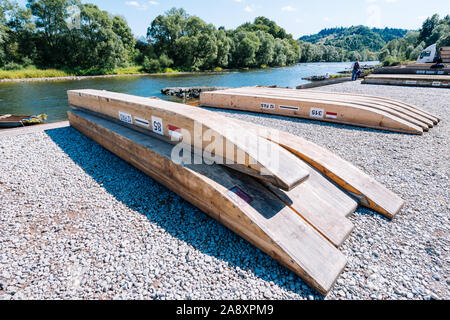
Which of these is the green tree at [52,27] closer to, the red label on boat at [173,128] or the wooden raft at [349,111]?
the wooden raft at [349,111]

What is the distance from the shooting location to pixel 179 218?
4.12 m

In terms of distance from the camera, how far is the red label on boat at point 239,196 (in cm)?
353

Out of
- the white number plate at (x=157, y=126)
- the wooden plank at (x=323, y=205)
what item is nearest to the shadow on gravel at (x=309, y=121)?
the wooden plank at (x=323, y=205)

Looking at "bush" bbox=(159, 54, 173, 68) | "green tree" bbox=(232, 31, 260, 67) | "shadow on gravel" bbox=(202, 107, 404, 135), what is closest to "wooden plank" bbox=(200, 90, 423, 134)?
"shadow on gravel" bbox=(202, 107, 404, 135)

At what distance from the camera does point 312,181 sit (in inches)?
174

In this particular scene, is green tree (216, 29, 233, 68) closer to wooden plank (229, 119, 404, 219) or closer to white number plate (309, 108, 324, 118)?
white number plate (309, 108, 324, 118)

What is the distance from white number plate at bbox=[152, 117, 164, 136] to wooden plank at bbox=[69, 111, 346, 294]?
43cm

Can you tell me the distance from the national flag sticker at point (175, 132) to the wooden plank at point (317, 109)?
21.7 ft

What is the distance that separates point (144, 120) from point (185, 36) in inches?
2281

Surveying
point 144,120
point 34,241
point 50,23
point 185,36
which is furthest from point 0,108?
point 185,36

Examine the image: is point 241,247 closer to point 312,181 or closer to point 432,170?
point 312,181

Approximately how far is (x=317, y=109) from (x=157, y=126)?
22.2 ft

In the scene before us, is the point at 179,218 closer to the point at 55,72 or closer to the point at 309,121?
the point at 309,121

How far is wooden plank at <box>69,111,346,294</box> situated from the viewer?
9.82ft
